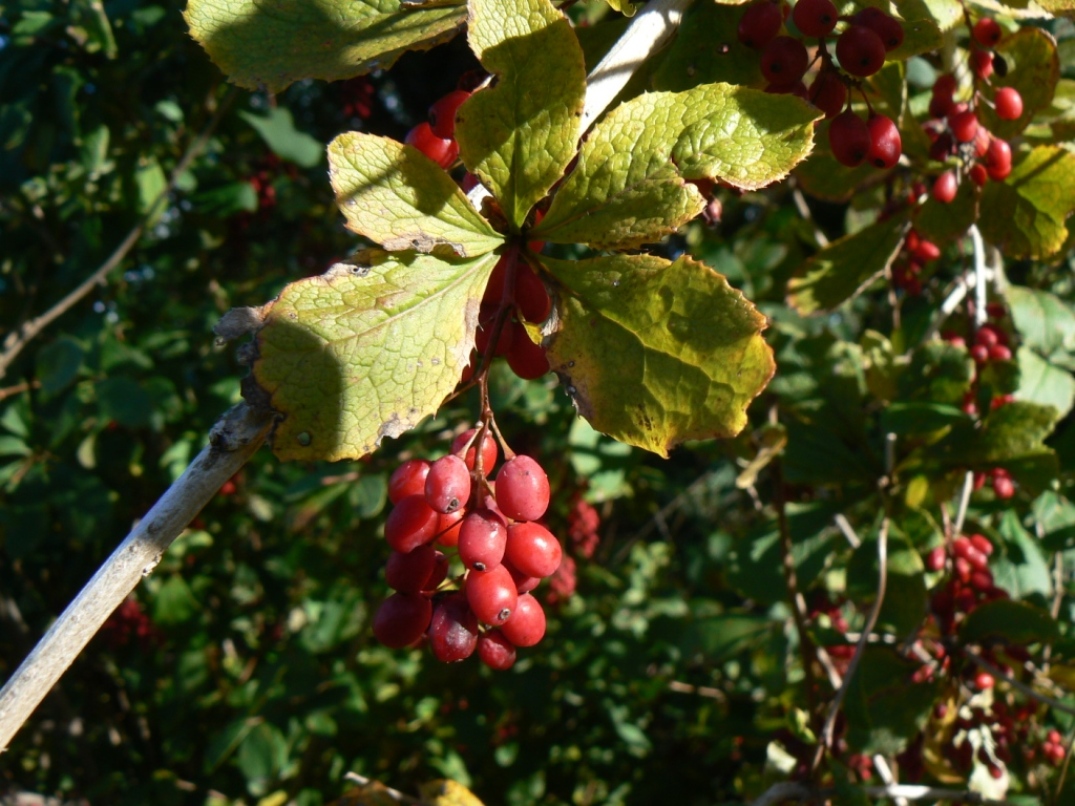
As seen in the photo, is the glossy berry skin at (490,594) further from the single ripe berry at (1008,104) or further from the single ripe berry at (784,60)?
the single ripe berry at (1008,104)

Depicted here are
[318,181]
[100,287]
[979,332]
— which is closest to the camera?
[979,332]

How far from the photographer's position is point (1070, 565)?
2154mm

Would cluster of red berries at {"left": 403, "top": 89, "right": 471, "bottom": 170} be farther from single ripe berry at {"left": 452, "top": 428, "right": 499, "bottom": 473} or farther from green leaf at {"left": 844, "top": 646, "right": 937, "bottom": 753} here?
green leaf at {"left": 844, "top": 646, "right": 937, "bottom": 753}

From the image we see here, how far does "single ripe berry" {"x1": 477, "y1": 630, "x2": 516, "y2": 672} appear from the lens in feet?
2.56

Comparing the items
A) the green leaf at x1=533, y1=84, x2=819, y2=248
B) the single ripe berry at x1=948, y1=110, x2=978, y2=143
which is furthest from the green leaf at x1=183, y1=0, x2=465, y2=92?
the single ripe berry at x1=948, y1=110, x2=978, y2=143

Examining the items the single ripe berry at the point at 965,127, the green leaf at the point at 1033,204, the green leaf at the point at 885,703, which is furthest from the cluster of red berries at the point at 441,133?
the green leaf at the point at 885,703

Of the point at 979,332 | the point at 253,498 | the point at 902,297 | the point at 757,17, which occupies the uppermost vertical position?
the point at 757,17

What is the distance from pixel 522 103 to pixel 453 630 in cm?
42

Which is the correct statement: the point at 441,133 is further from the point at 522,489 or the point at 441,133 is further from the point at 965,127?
the point at 965,127

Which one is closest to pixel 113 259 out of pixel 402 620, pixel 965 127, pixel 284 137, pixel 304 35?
pixel 284 137

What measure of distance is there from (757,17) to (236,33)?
1.49ft

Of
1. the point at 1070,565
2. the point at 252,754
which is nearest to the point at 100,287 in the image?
the point at 252,754

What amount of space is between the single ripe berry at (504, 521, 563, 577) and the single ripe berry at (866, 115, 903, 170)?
1.66ft

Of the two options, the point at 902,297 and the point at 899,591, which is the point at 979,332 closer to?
the point at 899,591
